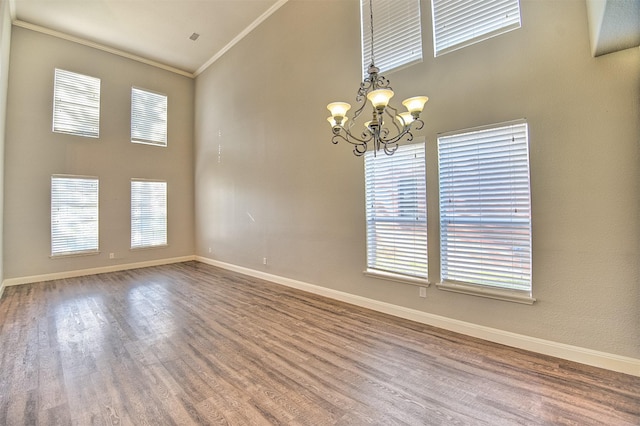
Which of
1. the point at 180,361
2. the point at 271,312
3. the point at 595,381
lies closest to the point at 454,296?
the point at 595,381

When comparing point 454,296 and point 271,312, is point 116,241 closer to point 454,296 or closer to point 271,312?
point 271,312

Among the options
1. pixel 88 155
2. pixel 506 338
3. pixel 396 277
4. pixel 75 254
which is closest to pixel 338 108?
pixel 396 277

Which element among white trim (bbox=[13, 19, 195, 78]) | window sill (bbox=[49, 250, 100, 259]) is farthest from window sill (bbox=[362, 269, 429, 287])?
white trim (bbox=[13, 19, 195, 78])

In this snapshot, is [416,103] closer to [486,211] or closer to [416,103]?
[416,103]

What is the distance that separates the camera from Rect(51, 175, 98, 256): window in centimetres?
585

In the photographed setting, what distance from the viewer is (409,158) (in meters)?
3.50

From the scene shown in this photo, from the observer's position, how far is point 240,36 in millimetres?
6145

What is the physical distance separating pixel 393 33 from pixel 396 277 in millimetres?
3098

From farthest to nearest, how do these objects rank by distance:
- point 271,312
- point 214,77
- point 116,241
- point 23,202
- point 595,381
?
point 214,77
point 116,241
point 23,202
point 271,312
point 595,381

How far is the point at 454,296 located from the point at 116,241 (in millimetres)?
7102

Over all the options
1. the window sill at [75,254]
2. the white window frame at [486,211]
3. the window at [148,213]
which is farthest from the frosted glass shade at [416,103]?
the window sill at [75,254]

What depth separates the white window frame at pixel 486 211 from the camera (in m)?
2.76

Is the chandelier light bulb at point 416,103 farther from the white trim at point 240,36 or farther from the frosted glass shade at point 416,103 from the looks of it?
the white trim at point 240,36

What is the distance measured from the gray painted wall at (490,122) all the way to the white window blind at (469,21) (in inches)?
4.0
